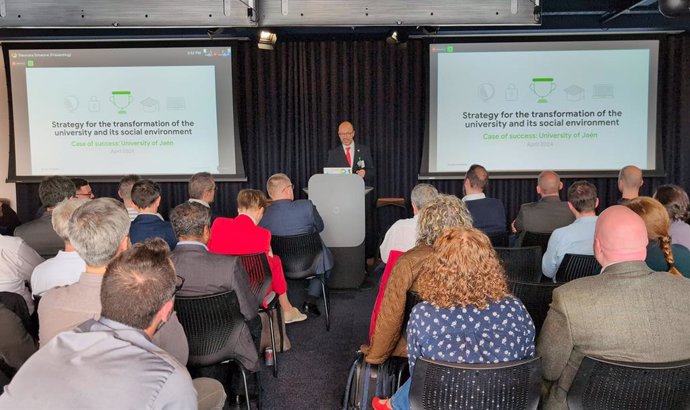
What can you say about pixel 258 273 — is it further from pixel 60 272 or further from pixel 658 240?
pixel 658 240

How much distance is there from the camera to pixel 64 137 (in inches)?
278

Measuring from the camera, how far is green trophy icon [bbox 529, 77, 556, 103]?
22.5 feet

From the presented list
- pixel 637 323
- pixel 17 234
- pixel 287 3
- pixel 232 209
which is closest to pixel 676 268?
pixel 637 323

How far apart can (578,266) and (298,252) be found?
1.92 meters

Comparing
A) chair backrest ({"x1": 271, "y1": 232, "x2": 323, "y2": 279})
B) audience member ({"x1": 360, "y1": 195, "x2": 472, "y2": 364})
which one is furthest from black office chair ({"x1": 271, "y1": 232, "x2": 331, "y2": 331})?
audience member ({"x1": 360, "y1": 195, "x2": 472, "y2": 364})

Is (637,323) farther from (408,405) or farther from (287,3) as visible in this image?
(287,3)

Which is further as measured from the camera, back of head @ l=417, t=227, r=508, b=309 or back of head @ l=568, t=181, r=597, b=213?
back of head @ l=568, t=181, r=597, b=213

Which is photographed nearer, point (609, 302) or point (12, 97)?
point (609, 302)

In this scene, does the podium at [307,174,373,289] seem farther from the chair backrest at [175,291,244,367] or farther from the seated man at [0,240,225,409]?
the seated man at [0,240,225,409]

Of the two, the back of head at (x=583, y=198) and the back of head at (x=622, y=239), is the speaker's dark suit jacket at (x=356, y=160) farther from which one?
the back of head at (x=622, y=239)

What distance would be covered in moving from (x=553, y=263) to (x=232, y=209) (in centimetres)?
484

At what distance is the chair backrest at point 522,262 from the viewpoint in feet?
11.0

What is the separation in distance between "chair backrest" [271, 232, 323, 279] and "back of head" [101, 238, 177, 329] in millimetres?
2621

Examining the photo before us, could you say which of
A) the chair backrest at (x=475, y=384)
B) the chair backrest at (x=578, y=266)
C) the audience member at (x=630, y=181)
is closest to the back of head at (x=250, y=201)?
the chair backrest at (x=578, y=266)
